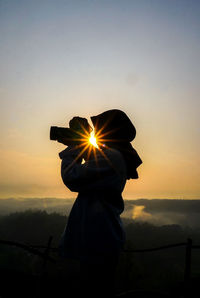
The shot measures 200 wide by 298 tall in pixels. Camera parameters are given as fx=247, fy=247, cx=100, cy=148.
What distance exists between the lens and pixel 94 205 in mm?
2320

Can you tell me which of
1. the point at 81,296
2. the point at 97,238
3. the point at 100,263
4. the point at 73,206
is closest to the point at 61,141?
the point at 73,206

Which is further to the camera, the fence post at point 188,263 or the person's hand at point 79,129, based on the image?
the fence post at point 188,263

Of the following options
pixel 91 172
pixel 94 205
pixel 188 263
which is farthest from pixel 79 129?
pixel 188 263

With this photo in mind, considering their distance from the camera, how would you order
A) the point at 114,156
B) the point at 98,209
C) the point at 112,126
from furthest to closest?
1. the point at 112,126
2. the point at 114,156
3. the point at 98,209

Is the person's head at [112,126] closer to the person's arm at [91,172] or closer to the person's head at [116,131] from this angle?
the person's head at [116,131]

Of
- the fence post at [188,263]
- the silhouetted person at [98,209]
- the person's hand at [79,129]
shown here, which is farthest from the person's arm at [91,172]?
the fence post at [188,263]

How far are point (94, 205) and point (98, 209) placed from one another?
2.2 inches

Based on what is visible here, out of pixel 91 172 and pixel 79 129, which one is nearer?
pixel 91 172

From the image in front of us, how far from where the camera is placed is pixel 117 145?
2.73 m

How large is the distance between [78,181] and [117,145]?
0.67 metres

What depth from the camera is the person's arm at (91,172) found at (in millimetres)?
2322

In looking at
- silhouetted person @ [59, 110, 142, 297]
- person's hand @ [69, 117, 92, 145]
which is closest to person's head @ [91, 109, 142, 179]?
silhouetted person @ [59, 110, 142, 297]

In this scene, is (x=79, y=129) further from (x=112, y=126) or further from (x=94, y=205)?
(x=94, y=205)

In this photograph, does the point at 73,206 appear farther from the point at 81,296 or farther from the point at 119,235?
the point at 81,296
